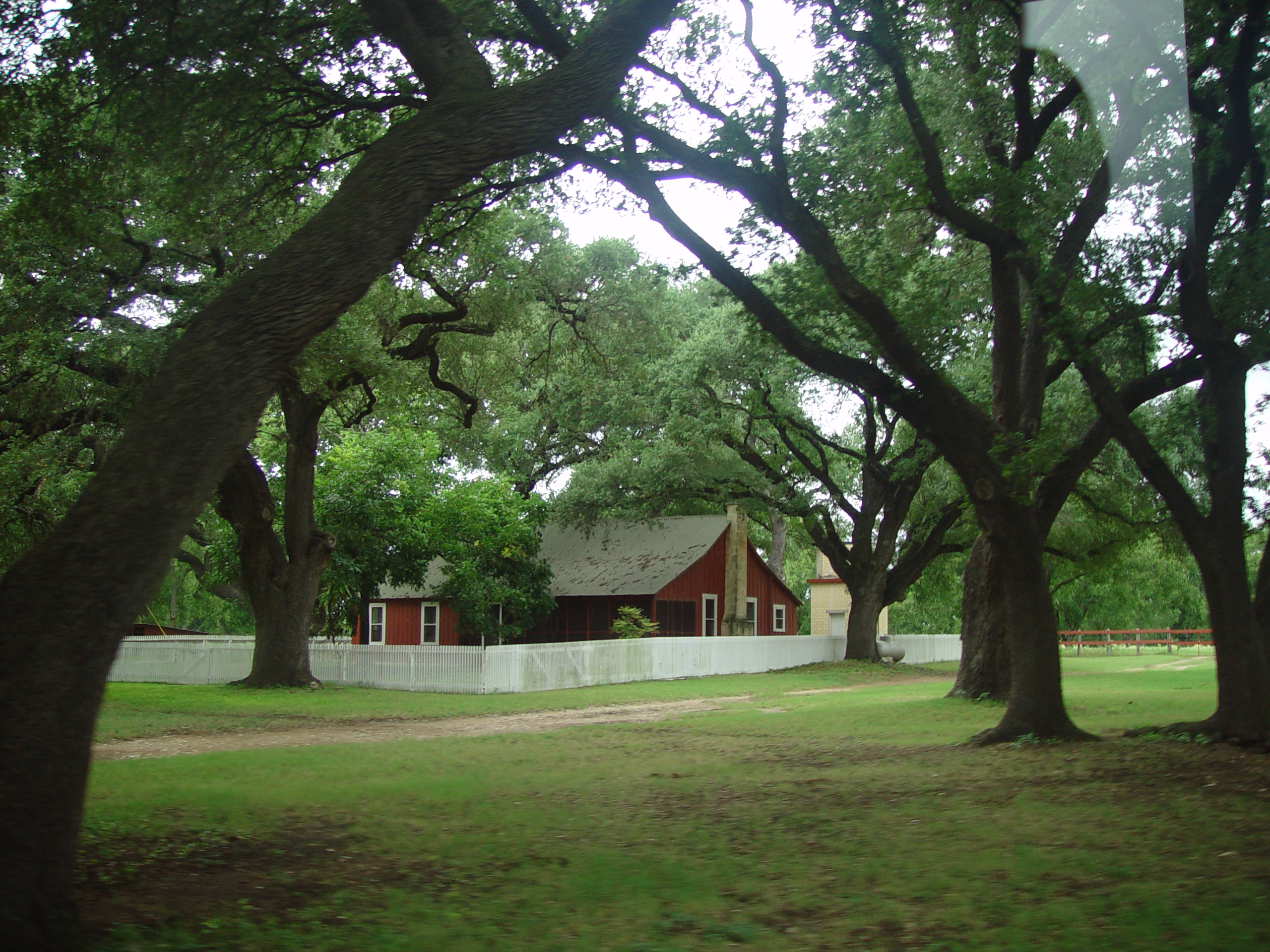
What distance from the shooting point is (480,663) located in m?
25.2

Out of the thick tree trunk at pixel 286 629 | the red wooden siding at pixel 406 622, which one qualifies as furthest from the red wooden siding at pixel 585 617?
the thick tree trunk at pixel 286 629

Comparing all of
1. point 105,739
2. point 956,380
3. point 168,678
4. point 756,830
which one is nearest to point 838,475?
point 956,380

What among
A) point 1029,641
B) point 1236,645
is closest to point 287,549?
point 1029,641

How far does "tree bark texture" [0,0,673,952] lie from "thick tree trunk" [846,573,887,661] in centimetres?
3161

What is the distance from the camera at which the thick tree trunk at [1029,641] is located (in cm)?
1307

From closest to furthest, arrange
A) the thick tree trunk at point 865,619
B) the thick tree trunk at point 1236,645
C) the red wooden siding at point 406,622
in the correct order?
the thick tree trunk at point 1236,645, the thick tree trunk at point 865,619, the red wooden siding at point 406,622

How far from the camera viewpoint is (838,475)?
42094 mm

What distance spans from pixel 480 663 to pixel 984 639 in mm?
11177

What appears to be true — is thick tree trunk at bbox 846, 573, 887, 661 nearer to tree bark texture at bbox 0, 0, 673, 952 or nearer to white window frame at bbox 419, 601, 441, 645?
white window frame at bbox 419, 601, 441, 645

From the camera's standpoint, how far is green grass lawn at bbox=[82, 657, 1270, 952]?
554cm

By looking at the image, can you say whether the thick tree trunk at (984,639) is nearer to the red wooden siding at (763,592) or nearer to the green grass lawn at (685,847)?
the green grass lawn at (685,847)

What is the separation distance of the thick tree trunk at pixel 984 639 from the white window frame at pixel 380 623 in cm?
2493

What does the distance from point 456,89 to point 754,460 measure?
90.6 ft

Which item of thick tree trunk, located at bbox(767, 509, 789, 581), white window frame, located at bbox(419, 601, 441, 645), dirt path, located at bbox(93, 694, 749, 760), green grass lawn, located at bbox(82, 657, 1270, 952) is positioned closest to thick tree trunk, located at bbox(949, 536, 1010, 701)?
dirt path, located at bbox(93, 694, 749, 760)
